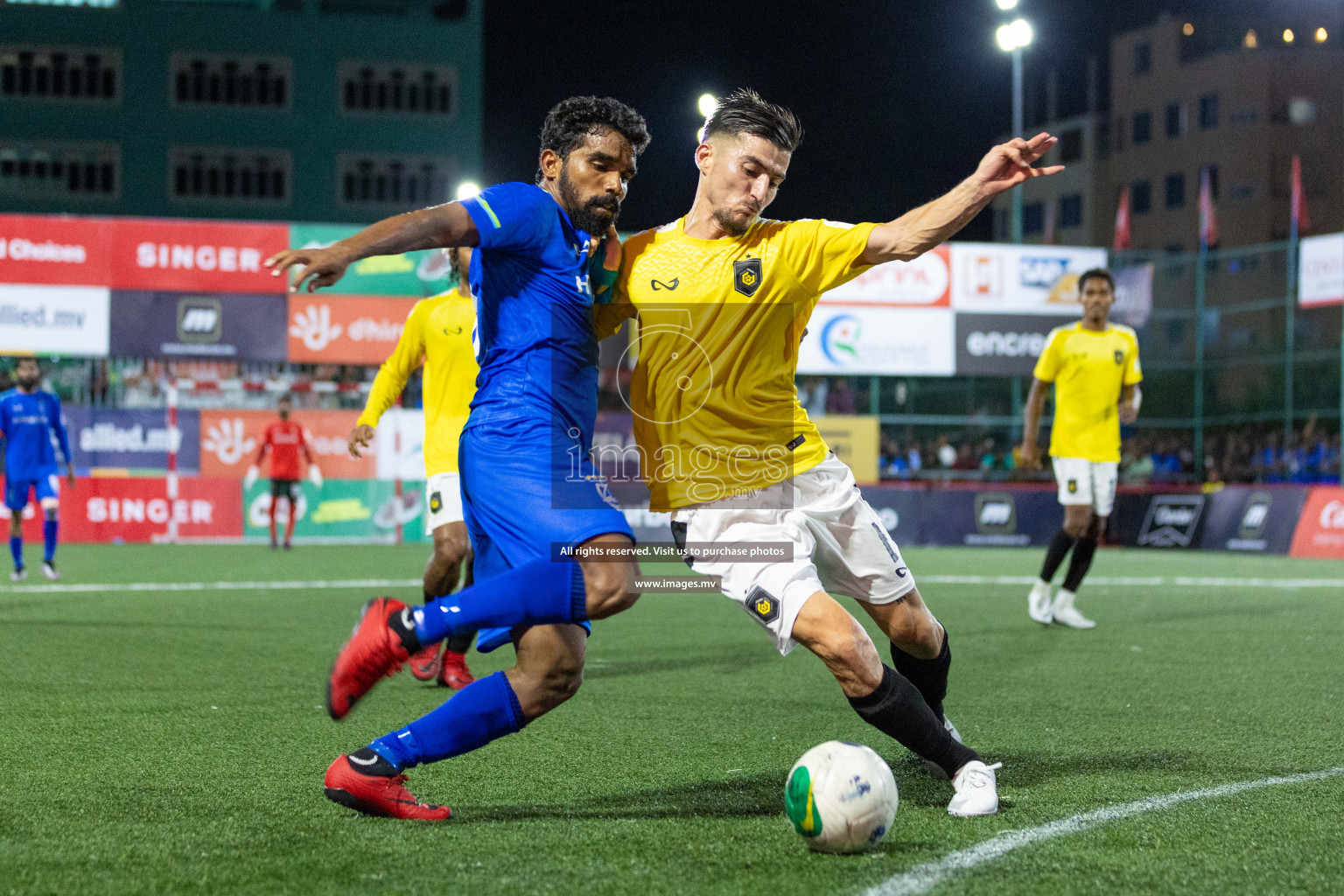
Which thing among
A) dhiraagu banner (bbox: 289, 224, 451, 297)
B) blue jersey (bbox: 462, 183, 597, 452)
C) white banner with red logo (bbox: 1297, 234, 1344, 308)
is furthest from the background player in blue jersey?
white banner with red logo (bbox: 1297, 234, 1344, 308)

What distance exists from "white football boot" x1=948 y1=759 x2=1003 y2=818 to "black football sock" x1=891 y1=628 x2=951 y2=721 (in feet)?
1.60

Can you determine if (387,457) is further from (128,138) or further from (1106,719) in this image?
(128,138)

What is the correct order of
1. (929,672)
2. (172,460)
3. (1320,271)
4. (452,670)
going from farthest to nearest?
(1320,271) → (172,460) → (452,670) → (929,672)

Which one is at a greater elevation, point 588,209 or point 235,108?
point 235,108

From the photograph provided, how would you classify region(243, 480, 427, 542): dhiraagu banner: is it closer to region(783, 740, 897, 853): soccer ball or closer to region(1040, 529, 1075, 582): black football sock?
region(1040, 529, 1075, 582): black football sock

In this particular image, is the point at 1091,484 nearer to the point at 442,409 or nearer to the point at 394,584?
the point at 442,409

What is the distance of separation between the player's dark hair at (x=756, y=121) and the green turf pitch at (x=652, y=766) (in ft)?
6.99

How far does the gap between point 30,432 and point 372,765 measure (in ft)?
37.5

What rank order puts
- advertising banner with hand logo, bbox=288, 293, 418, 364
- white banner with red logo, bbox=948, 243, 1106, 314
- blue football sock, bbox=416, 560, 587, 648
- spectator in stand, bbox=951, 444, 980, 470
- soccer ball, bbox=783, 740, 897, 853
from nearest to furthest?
soccer ball, bbox=783, 740, 897, 853
blue football sock, bbox=416, 560, 587, 648
advertising banner with hand logo, bbox=288, 293, 418, 364
white banner with red logo, bbox=948, 243, 1106, 314
spectator in stand, bbox=951, 444, 980, 470

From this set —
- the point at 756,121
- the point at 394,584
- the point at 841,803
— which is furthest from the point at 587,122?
the point at 394,584

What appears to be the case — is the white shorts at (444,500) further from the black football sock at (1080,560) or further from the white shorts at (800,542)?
the black football sock at (1080,560)

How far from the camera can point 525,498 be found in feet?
12.1

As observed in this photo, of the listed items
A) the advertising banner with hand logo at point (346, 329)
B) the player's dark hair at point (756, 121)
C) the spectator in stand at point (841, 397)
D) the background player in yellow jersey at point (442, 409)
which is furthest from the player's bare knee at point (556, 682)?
the spectator in stand at point (841, 397)

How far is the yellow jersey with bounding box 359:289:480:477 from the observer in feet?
22.4
